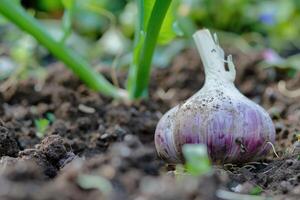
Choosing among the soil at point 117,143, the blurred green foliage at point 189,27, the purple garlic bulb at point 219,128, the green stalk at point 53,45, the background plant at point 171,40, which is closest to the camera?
the soil at point 117,143

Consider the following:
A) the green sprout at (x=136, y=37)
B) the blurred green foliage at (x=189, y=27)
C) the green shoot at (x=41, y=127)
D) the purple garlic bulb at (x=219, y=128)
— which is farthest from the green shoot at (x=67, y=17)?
the blurred green foliage at (x=189, y=27)

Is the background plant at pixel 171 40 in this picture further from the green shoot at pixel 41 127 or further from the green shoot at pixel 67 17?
the green shoot at pixel 41 127

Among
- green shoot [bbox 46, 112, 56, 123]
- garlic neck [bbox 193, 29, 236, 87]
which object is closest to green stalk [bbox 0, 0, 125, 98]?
green shoot [bbox 46, 112, 56, 123]

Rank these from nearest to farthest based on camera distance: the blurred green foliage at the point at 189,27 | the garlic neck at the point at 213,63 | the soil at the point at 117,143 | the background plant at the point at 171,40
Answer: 1. the soil at the point at 117,143
2. the garlic neck at the point at 213,63
3. the background plant at the point at 171,40
4. the blurred green foliage at the point at 189,27

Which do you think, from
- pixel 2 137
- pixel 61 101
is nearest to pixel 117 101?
pixel 61 101

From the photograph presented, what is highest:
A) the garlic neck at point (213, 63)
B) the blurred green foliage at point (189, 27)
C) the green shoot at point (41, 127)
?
the blurred green foliage at point (189, 27)

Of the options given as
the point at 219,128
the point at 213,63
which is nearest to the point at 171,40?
the point at 213,63

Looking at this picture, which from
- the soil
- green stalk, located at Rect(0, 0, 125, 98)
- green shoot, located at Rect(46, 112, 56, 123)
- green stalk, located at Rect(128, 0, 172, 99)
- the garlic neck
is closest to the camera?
the soil

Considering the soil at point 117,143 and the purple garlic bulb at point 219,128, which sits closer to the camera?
the soil at point 117,143

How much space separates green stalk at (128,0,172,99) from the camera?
177 cm

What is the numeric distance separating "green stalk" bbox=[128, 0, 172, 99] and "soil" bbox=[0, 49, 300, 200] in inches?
2.5

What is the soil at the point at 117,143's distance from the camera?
3.31 feet

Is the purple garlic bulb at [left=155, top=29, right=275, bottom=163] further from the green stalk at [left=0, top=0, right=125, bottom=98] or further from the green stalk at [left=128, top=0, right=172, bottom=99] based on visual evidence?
the green stalk at [left=0, top=0, right=125, bottom=98]

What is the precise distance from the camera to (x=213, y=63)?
160cm
